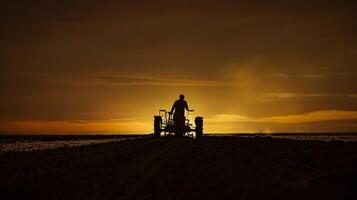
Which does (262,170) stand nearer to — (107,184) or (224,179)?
(224,179)

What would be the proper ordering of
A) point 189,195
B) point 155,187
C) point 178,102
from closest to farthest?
point 189,195, point 155,187, point 178,102

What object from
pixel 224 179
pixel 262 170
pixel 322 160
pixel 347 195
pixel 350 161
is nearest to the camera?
pixel 347 195

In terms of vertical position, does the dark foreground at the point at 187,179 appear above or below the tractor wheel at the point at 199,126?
below

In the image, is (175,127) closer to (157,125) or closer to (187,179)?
(157,125)

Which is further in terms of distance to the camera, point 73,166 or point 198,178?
point 73,166

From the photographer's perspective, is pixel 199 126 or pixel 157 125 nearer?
pixel 199 126

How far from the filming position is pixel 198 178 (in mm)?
12414

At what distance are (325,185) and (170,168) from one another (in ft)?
18.7

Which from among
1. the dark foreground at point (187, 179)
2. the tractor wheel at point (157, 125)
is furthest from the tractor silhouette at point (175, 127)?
the dark foreground at point (187, 179)

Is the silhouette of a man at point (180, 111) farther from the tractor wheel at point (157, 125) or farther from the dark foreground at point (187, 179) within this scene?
the dark foreground at point (187, 179)

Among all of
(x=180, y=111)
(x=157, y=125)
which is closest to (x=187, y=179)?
(x=180, y=111)

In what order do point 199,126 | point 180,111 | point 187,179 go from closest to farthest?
point 187,179 → point 180,111 → point 199,126

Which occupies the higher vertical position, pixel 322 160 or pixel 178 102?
pixel 178 102

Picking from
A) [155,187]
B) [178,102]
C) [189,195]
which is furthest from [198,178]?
[178,102]
